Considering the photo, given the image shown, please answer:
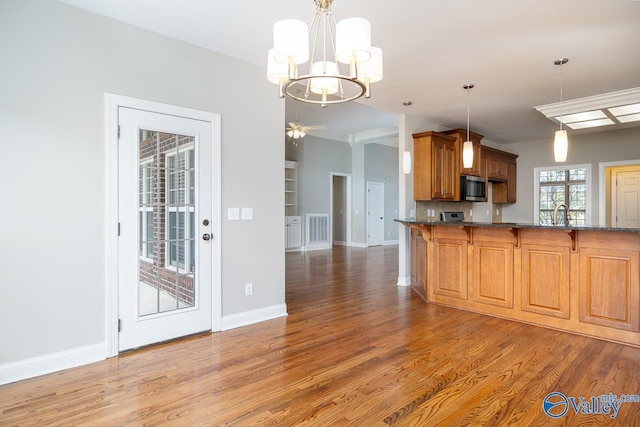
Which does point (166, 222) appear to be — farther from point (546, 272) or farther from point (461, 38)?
point (546, 272)

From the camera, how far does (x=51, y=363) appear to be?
2.51 m

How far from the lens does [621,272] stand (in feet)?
10.0

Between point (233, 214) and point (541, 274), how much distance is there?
10.2 ft

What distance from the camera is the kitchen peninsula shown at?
3.06 m

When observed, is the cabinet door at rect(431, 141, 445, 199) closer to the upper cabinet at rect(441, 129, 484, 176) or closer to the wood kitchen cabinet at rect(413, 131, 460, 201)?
the wood kitchen cabinet at rect(413, 131, 460, 201)

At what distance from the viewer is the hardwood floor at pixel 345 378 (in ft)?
6.48

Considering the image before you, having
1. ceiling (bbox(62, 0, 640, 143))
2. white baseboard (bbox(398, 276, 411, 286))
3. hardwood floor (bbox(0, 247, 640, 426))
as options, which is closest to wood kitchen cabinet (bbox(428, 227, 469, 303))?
hardwood floor (bbox(0, 247, 640, 426))

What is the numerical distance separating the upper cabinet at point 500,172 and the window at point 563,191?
1.59 ft

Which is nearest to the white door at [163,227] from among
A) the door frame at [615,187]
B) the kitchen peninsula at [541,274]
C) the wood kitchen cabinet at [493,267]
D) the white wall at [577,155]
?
the kitchen peninsula at [541,274]

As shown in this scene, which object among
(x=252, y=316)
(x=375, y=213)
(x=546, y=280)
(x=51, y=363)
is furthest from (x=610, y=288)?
(x=375, y=213)

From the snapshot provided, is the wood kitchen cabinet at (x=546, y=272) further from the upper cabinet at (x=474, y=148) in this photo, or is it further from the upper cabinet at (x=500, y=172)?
the upper cabinet at (x=500, y=172)

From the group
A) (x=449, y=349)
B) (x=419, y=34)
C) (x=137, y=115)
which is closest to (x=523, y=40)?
(x=419, y=34)

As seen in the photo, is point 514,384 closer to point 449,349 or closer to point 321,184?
point 449,349

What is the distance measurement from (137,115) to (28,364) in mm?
1958
